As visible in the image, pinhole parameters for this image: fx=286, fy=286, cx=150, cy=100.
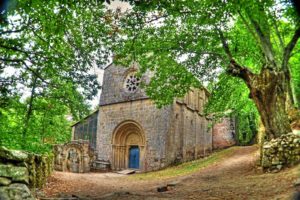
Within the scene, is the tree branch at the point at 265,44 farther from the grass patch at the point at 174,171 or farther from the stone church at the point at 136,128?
the stone church at the point at 136,128

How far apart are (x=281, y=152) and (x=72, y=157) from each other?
1693cm

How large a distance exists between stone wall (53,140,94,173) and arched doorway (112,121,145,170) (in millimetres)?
3598

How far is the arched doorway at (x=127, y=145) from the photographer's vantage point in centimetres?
2647

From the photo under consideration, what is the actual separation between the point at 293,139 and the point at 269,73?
2.65 metres

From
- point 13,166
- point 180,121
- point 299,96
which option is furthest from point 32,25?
point 299,96

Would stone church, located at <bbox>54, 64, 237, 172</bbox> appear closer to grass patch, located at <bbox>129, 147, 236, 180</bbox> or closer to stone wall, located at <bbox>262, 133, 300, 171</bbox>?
grass patch, located at <bbox>129, 147, 236, 180</bbox>

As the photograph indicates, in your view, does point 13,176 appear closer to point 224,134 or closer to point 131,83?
point 131,83

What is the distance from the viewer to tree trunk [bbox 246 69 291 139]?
11.0 metres

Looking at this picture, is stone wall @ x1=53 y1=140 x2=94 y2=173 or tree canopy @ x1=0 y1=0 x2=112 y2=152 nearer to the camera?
tree canopy @ x1=0 y1=0 x2=112 y2=152

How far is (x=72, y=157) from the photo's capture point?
23.0 m

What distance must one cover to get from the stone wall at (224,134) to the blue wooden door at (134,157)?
47.6ft

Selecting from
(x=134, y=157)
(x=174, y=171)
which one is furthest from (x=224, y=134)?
(x=174, y=171)

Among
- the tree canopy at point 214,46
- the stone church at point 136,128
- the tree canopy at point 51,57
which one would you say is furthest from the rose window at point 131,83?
the tree canopy at point 51,57

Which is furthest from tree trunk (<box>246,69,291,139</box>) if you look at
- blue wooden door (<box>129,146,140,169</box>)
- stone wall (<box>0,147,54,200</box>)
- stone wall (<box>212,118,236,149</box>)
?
stone wall (<box>212,118,236,149</box>)
